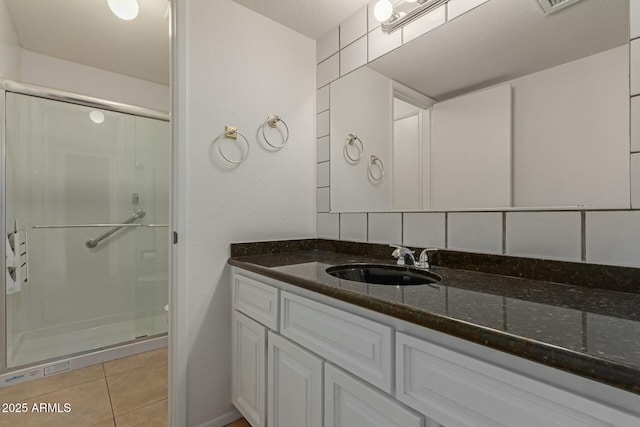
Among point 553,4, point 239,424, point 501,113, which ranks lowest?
point 239,424

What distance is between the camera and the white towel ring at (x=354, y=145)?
155cm

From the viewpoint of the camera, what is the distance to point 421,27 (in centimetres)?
123

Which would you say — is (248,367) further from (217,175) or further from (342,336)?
(217,175)

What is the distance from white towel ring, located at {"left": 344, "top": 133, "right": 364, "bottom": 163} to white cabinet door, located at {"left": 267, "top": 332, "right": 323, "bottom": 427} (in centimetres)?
97

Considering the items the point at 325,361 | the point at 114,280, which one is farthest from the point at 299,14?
the point at 114,280

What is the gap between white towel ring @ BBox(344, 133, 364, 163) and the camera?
1.55m

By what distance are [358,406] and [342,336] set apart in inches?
6.8

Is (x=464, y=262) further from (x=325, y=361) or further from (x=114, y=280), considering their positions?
(x=114, y=280)

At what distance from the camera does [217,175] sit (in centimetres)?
136

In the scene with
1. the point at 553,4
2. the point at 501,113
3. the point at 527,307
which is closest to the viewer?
the point at 527,307

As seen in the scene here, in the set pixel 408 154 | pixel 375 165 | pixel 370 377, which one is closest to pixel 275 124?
pixel 375 165

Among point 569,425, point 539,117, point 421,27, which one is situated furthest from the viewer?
point 421,27

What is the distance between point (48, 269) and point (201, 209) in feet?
6.10

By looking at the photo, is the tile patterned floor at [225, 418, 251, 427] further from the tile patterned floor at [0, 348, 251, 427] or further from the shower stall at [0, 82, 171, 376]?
the shower stall at [0, 82, 171, 376]
